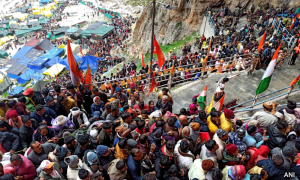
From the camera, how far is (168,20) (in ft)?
79.0

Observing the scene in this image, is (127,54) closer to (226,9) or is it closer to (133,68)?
(133,68)

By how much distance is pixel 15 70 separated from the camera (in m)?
25.7

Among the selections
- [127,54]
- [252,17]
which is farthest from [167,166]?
[127,54]

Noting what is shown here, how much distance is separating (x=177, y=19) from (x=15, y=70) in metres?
23.2

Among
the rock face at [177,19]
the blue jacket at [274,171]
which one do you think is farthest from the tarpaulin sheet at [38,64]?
the blue jacket at [274,171]

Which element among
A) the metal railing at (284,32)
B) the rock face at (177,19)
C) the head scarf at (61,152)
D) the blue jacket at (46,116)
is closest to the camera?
the head scarf at (61,152)

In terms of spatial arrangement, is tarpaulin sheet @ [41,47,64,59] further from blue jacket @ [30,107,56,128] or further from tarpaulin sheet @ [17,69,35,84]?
blue jacket @ [30,107,56,128]

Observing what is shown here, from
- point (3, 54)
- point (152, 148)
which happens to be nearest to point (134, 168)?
point (152, 148)

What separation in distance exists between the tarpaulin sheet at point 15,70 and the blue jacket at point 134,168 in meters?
27.6

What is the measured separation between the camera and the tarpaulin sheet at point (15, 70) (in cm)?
2508

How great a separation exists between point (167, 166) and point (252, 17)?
→ 18.6 meters

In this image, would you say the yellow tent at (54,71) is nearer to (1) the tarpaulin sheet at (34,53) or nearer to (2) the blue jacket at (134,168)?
(1) the tarpaulin sheet at (34,53)

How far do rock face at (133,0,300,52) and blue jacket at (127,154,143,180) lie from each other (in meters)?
20.4

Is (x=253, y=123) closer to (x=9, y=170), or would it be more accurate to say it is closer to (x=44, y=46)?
(x=9, y=170)
